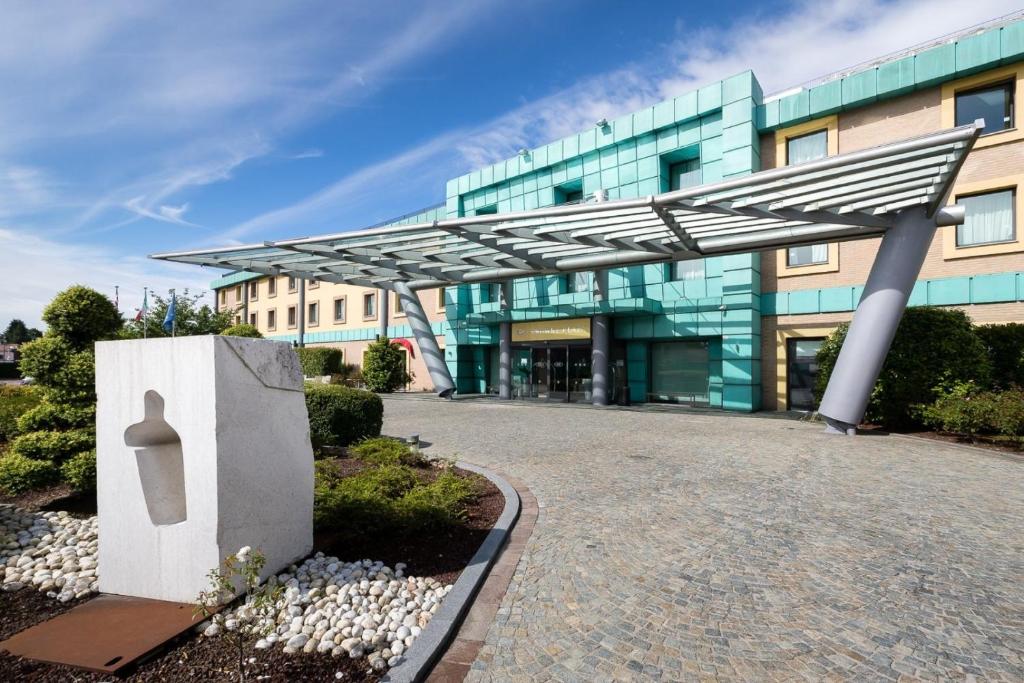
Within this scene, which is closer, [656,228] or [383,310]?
[656,228]

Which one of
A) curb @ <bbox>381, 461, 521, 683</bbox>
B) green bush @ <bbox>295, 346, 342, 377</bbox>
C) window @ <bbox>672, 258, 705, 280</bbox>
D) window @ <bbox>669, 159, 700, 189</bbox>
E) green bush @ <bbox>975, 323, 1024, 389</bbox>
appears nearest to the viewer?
curb @ <bbox>381, 461, 521, 683</bbox>

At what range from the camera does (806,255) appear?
59.0ft

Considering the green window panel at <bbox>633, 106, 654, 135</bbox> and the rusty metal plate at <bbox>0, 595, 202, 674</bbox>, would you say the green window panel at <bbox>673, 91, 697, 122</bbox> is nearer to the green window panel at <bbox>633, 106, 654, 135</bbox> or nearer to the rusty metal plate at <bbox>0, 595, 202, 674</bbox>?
the green window panel at <bbox>633, 106, 654, 135</bbox>

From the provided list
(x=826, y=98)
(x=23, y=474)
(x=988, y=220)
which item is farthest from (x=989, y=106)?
(x=23, y=474)

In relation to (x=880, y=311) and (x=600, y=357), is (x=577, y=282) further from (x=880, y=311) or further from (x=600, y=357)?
(x=880, y=311)

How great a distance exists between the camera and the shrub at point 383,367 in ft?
90.6

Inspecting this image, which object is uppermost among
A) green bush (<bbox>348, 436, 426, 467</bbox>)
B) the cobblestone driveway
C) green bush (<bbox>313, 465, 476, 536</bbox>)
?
green bush (<bbox>313, 465, 476, 536</bbox>)

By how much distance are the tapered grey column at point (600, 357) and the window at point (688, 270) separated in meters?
3.22

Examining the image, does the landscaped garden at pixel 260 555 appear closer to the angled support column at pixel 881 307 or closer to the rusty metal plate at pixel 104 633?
the rusty metal plate at pixel 104 633

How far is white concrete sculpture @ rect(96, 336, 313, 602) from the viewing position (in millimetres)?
3779

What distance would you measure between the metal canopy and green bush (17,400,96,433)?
9.80 m

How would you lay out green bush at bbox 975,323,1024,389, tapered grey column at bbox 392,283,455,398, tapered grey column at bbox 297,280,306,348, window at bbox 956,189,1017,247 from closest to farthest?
green bush at bbox 975,323,1024,389 → window at bbox 956,189,1017,247 → tapered grey column at bbox 392,283,455,398 → tapered grey column at bbox 297,280,306,348

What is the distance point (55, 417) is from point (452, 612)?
5784 mm

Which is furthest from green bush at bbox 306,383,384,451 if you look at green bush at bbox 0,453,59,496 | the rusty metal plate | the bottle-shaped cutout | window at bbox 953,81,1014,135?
window at bbox 953,81,1014,135
